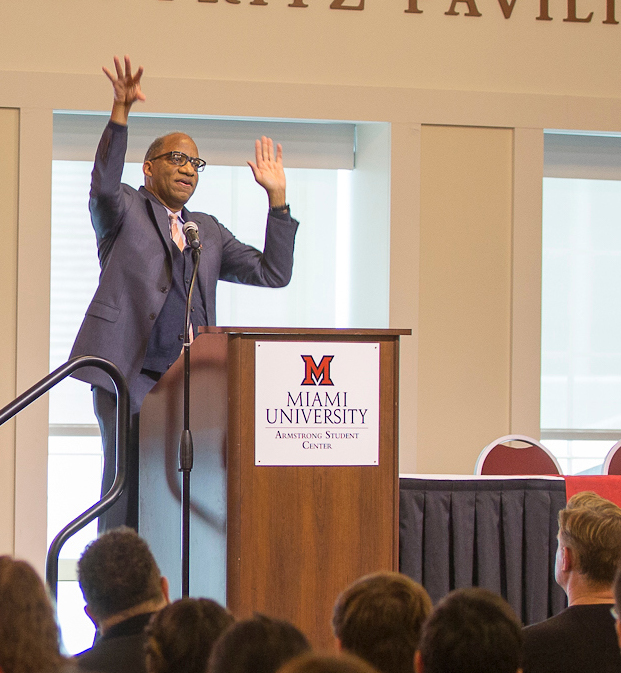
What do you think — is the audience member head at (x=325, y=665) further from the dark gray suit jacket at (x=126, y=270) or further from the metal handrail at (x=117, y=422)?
the dark gray suit jacket at (x=126, y=270)

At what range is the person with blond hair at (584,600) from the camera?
5.54ft

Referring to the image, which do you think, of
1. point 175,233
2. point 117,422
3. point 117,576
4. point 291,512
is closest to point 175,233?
point 175,233

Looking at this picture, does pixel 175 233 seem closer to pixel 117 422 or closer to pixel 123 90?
pixel 123 90

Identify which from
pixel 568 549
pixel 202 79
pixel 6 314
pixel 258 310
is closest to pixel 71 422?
pixel 6 314

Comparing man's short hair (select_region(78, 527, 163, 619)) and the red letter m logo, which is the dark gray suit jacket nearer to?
the red letter m logo

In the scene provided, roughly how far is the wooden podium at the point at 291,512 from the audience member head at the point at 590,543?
371 millimetres

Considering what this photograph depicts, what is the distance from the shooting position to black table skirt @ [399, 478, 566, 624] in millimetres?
2600

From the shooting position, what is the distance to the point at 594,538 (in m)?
1.97

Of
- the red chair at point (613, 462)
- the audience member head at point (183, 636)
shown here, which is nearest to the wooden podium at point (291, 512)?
the audience member head at point (183, 636)

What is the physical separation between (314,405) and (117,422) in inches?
35.7

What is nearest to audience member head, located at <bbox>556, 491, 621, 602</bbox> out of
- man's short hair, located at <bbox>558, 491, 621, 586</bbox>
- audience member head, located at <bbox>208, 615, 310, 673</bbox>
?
man's short hair, located at <bbox>558, 491, 621, 586</bbox>

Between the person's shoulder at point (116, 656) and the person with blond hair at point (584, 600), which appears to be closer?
the person's shoulder at point (116, 656)

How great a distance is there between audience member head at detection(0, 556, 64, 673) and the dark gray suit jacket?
174cm

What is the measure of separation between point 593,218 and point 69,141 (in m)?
3.02
